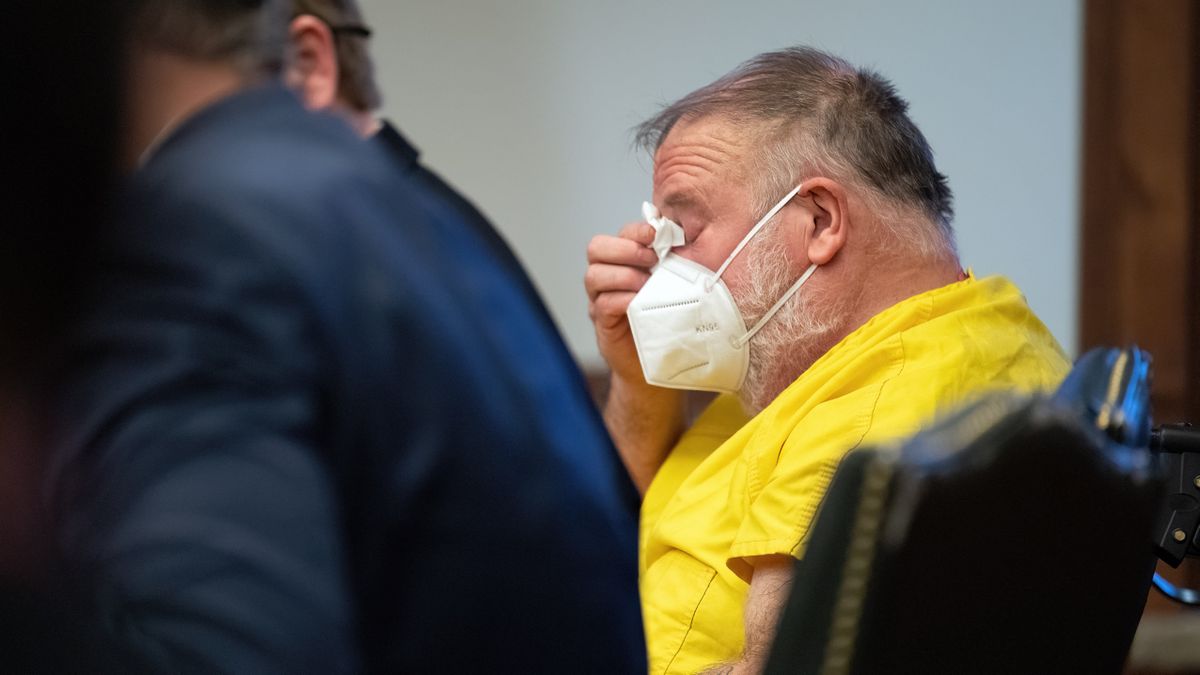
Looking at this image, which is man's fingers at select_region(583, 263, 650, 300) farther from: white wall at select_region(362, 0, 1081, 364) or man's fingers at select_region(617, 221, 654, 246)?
white wall at select_region(362, 0, 1081, 364)

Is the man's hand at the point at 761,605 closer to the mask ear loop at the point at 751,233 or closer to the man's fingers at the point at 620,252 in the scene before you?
the mask ear loop at the point at 751,233

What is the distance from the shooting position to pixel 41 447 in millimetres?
680

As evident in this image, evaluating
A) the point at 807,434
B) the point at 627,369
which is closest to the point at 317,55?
the point at 627,369

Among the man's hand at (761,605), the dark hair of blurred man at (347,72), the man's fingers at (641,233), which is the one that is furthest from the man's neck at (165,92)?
the man's fingers at (641,233)

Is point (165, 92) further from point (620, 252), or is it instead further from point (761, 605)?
point (620, 252)

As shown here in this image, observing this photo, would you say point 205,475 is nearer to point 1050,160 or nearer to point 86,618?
point 86,618

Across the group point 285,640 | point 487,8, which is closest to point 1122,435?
point 285,640

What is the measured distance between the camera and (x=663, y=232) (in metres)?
1.94

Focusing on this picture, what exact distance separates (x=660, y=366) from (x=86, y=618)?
4.51 ft

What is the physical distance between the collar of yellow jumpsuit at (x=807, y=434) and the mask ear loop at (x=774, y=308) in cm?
11

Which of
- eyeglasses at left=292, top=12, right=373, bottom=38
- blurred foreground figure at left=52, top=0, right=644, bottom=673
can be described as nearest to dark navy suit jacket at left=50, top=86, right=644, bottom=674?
blurred foreground figure at left=52, top=0, right=644, bottom=673

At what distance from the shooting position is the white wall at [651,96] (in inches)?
105

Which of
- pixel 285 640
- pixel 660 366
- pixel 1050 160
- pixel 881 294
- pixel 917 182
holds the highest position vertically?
pixel 1050 160

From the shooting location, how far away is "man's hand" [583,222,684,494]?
202 cm
